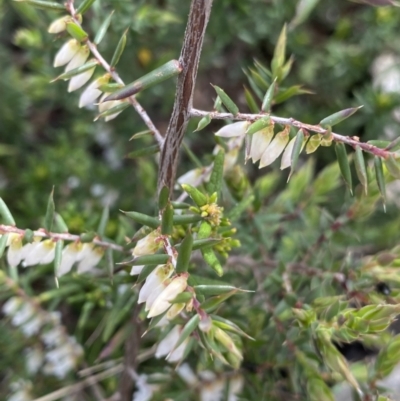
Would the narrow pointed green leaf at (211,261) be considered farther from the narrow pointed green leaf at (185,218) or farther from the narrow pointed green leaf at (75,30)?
the narrow pointed green leaf at (75,30)

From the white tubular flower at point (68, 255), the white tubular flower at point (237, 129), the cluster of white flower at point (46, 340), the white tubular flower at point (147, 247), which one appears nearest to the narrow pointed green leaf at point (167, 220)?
the white tubular flower at point (147, 247)

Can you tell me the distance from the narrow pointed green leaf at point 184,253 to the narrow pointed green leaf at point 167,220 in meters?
0.04

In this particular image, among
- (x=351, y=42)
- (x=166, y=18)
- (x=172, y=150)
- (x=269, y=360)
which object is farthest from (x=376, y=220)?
(x=172, y=150)

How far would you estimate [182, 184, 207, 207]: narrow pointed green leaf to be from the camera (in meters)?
0.66

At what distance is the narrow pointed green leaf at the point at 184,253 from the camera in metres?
0.56

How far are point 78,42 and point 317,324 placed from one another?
0.58 meters

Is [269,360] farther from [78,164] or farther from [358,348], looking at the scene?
[78,164]

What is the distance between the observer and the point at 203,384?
112 cm

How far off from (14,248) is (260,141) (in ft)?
1.28

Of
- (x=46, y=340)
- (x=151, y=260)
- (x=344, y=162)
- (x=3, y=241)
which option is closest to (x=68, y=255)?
(x=3, y=241)

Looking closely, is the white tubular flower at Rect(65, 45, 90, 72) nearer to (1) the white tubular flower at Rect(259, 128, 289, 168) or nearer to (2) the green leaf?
(2) the green leaf

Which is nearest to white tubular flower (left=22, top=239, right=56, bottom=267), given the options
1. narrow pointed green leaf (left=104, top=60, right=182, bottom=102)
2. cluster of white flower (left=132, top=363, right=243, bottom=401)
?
narrow pointed green leaf (left=104, top=60, right=182, bottom=102)

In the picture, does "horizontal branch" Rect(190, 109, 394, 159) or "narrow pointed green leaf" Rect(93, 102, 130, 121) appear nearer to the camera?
"horizontal branch" Rect(190, 109, 394, 159)

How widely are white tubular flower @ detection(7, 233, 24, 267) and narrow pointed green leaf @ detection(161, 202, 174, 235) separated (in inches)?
9.1
